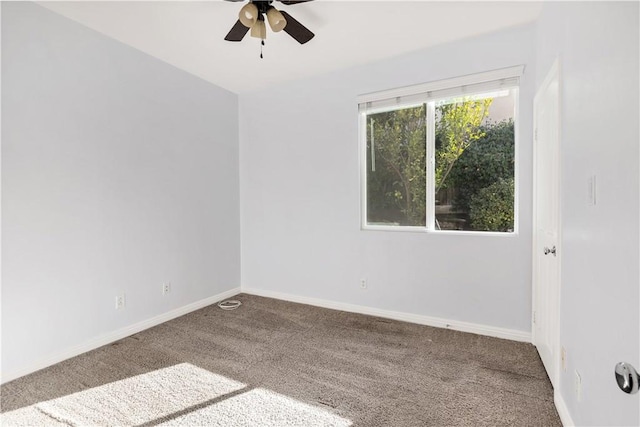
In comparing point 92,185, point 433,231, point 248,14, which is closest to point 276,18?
point 248,14

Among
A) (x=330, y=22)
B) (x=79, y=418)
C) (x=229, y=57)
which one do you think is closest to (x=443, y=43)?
(x=330, y=22)

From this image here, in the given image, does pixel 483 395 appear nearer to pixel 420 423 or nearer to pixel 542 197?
pixel 420 423

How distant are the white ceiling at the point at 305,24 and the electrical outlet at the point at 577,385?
2453 millimetres

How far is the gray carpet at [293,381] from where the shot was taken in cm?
184

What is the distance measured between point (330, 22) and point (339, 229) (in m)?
1.98

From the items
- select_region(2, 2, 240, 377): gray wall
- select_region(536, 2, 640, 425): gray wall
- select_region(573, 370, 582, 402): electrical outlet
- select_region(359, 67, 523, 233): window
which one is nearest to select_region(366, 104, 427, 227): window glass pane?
select_region(359, 67, 523, 233): window

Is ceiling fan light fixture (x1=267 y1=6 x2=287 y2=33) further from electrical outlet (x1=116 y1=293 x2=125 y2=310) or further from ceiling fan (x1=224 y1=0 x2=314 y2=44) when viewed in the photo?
electrical outlet (x1=116 y1=293 x2=125 y2=310)

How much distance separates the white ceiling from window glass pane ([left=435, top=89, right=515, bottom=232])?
64 cm

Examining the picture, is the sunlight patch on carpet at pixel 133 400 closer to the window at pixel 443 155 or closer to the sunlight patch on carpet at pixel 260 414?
the sunlight patch on carpet at pixel 260 414

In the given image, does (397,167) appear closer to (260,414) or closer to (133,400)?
(260,414)

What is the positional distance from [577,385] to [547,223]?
A: 3.46 ft

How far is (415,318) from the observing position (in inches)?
126

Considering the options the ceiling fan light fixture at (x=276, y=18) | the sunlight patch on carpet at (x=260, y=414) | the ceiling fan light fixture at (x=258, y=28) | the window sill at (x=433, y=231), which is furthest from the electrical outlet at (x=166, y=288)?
the ceiling fan light fixture at (x=276, y=18)

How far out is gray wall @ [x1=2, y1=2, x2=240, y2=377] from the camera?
2.24m
